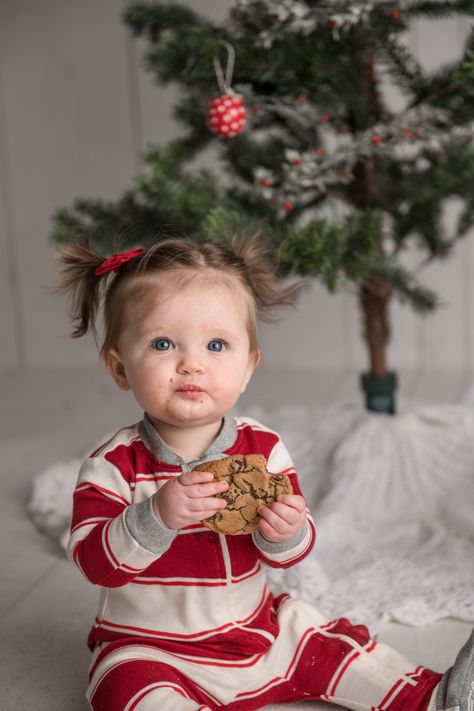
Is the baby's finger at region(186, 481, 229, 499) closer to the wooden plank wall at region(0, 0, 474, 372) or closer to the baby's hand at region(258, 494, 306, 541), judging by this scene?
the baby's hand at region(258, 494, 306, 541)

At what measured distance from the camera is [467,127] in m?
1.26

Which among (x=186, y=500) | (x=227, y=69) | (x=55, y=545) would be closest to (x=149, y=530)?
(x=186, y=500)

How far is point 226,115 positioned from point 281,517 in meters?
0.60

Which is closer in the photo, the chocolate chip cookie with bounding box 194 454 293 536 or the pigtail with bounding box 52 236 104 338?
the chocolate chip cookie with bounding box 194 454 293 536

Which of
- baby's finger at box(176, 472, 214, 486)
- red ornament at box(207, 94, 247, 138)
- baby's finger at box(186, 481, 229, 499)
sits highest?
red ornament at box(207, 94, 247, 138)

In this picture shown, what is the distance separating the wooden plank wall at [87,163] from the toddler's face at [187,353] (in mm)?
1485

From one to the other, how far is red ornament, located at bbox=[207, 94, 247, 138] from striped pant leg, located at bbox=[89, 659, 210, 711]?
2.26 ft

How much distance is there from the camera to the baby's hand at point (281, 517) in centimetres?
74

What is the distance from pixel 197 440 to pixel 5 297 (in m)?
1.88

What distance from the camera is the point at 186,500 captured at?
70cm

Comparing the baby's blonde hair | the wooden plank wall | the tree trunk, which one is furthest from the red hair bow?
the wooden plank wall

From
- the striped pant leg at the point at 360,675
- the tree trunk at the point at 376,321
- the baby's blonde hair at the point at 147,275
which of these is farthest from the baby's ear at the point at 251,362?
the tree trunk at the point at 376,321

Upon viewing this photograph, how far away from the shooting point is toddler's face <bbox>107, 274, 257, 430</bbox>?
2.47 ft

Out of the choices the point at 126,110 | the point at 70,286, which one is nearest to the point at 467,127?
the point at 70,286
